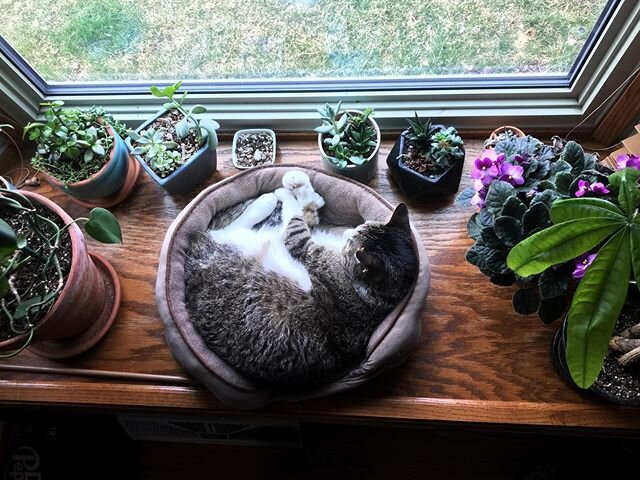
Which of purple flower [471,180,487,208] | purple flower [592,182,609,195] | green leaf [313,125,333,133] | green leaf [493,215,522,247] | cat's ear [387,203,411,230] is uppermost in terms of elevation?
purple flower [592,182,609,195]

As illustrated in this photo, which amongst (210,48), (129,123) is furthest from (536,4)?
(129,123)

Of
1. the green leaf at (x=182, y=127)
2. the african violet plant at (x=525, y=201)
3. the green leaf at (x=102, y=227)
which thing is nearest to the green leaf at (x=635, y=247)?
the african violet plant at (x=525, y=201)

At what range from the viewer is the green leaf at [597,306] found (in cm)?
76

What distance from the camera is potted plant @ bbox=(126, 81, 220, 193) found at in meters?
1.37

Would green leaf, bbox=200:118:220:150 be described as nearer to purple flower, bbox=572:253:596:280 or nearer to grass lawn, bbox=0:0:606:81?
grass lawn, bbox=0:0:606:81

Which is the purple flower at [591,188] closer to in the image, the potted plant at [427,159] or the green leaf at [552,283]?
the green leaf at [552,283]

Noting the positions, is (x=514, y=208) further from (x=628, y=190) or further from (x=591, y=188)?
(x=628, y=190)

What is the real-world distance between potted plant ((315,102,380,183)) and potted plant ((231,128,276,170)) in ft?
0.60

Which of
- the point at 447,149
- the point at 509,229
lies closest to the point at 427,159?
the point at 447,149

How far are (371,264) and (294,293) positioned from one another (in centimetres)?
20

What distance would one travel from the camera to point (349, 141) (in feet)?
4.66

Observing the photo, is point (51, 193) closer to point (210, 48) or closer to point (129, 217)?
point (129, 217)

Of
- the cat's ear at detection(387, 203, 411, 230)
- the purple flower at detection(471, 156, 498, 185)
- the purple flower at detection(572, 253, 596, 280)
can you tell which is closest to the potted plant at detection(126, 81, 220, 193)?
the cat's ear at detection(387, 203, 411, 230)

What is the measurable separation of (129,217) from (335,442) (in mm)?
913
